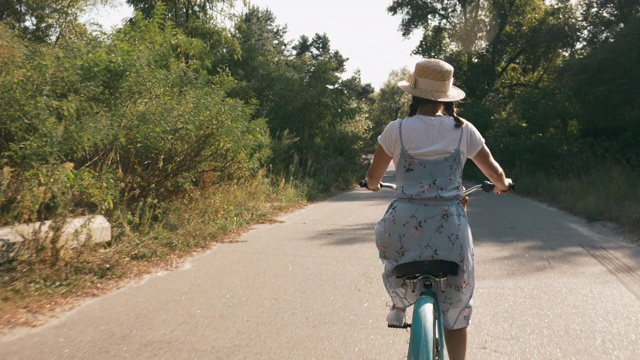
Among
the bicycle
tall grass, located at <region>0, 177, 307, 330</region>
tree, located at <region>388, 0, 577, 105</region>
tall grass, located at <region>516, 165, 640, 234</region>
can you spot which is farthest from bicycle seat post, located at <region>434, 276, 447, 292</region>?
tree, located at <region>388, 0, 577, 105</region>

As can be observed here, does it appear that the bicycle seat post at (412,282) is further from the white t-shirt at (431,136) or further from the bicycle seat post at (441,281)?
the white t-shirt at (431,136)

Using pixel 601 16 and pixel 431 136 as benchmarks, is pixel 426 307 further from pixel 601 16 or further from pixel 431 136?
pixel 601 16

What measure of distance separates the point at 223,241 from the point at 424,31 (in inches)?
1436

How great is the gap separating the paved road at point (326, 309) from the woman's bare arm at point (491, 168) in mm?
1465

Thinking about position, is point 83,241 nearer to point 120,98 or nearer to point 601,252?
point 120,98

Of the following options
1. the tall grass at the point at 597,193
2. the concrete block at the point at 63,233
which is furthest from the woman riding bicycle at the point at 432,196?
the tall grass at the point at 597,193

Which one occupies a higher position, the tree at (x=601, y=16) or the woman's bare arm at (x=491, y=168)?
the tree at (x=601, y=16)

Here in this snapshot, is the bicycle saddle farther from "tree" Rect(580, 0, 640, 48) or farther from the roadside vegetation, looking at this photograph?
"tree" Rect(580, 0, 640, 48)

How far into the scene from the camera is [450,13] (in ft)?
139

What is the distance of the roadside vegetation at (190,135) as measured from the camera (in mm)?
7258

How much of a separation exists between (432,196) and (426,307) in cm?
56

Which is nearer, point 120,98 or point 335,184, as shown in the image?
point 120,98

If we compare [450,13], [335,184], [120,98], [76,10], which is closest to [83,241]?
[120,98]

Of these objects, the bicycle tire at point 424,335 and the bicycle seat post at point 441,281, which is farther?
the bicycle seat post at point 441,281
